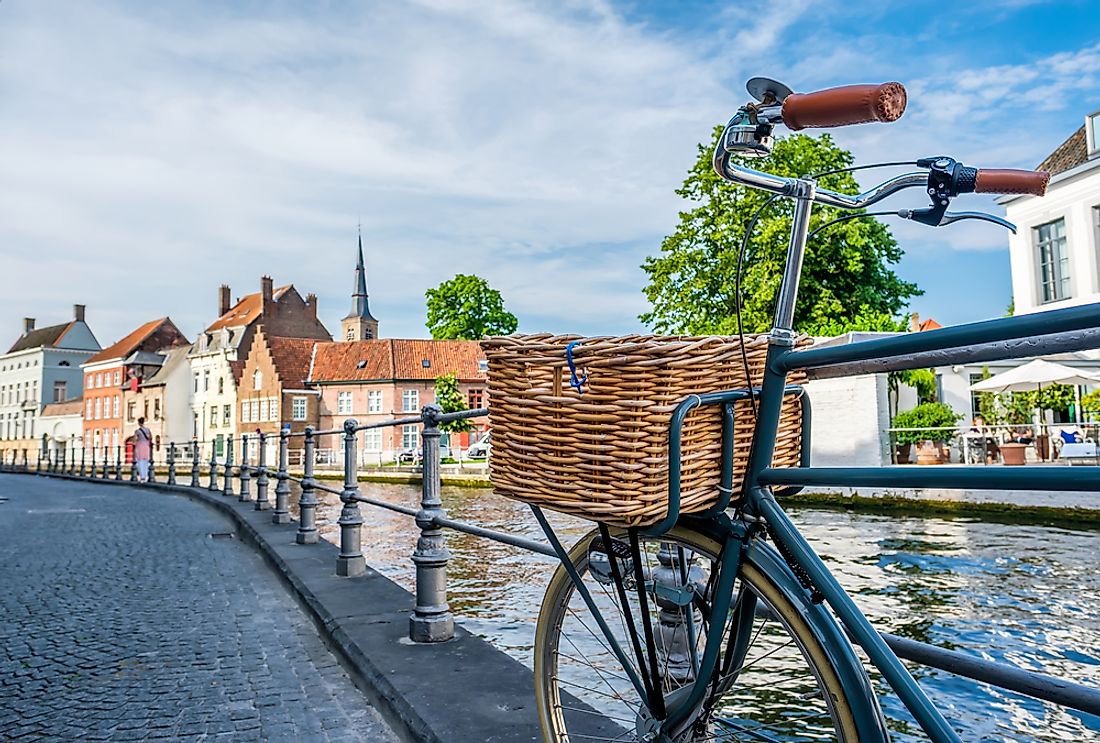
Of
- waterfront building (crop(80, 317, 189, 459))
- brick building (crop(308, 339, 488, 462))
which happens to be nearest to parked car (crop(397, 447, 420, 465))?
brick building (crop(308, 339, 488, 462))

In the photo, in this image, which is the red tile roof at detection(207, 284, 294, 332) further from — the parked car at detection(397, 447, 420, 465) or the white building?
the white building

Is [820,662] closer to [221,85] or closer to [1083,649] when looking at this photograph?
[1083,649]

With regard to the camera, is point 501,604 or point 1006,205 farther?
point 1006,205

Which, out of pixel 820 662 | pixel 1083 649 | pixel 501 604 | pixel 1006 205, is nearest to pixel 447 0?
pixel 501 604

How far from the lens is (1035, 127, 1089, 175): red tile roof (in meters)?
22.0

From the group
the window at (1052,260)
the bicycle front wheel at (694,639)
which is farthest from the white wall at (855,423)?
the bicycle front wheel at (694,639)

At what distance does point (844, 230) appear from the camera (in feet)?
88.2

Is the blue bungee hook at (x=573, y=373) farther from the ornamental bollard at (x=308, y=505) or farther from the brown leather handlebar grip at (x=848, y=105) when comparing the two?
the ornamental bollard at (x=308, y=505)

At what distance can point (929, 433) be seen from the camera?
18.9 metres

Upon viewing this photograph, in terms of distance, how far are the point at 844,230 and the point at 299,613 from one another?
25.1 metres

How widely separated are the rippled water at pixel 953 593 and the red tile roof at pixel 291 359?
145ft

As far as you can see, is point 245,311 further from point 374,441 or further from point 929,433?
point 929,433

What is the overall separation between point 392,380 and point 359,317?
48.1 ft

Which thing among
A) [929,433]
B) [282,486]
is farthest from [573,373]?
[929,433]
